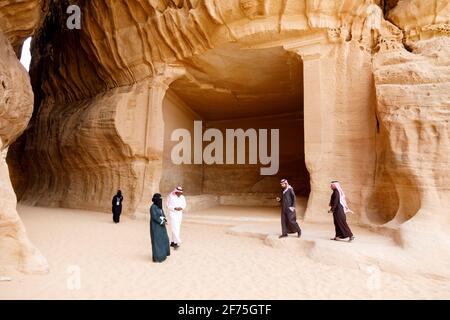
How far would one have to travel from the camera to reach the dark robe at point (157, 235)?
586 cm

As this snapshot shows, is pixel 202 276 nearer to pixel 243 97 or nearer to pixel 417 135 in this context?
pixel 417 135

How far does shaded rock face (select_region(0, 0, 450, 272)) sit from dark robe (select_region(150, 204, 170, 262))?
2107 mm

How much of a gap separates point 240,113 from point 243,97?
204 centimetres

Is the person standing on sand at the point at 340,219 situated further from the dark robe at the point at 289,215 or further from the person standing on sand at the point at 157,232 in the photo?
the person standing on sand at the point at 157,232

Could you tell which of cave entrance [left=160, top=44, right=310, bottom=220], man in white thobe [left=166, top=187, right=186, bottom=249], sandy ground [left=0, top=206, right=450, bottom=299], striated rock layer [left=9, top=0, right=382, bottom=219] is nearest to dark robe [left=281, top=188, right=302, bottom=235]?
sandy ground [left=0, top=206, right=450, bottom=299]

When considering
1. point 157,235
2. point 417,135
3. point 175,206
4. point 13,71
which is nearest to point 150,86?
point 13,71

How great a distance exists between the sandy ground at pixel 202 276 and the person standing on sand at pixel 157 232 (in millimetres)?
175

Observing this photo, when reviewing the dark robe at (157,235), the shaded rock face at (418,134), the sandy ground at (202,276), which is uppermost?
the shaded rock face at (418,134)

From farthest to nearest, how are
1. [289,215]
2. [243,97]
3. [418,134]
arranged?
[243,97] → [418,134] → [289,215]

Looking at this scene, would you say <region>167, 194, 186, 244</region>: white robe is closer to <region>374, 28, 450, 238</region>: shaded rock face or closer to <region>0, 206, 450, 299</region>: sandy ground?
<region>0, 206, 450, 299</region>: sandy ground

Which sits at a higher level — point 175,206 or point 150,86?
point 150,86

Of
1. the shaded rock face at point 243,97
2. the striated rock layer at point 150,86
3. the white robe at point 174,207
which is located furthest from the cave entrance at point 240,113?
the white robe at point 174,207

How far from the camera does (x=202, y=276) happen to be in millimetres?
5211

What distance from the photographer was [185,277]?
514 centimetres
